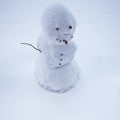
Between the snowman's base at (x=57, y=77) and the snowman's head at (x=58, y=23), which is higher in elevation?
the snowman's head at (x=58, y=23)

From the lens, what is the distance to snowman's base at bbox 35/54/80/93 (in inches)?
49.4

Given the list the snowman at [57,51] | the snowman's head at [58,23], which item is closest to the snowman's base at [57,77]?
the snowman at [57,51]

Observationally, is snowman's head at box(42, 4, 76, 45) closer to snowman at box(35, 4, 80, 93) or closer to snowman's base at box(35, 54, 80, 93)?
snowman at box(35, 4, 80, 93)

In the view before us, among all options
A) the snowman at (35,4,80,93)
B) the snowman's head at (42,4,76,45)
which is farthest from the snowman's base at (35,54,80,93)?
the snowman's head at (42,4,76,45)

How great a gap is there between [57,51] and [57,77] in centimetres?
15

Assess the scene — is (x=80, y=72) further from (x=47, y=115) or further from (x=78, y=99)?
(x=47, y=115)

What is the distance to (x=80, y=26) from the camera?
1.92m

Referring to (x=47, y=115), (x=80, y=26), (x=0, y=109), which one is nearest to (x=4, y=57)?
(x=0, y=109)

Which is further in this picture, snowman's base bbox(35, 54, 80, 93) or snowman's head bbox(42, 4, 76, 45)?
snowman's base bbox(35, 54, 80, 93)

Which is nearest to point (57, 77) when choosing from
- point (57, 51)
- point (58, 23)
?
point (57, 51)

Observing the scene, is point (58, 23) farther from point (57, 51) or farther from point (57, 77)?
point (57, 77)

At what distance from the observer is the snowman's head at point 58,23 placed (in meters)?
1.11

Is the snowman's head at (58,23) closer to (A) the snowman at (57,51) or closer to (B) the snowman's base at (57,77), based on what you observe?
(A) the snowman at (57,51)

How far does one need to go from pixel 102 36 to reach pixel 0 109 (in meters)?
0.94
